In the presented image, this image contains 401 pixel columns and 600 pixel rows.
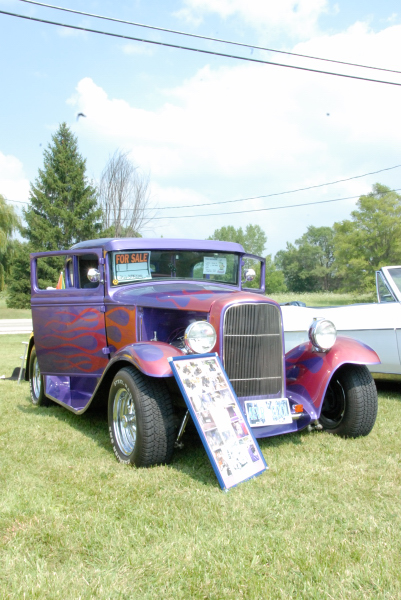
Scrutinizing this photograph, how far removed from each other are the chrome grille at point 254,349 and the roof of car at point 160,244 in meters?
1.43

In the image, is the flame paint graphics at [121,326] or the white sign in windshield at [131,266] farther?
the white sign in windshield at [131,266]

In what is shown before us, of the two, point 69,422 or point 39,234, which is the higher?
point 39,234

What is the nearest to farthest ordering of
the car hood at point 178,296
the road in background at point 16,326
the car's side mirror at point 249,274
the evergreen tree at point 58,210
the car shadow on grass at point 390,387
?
1. the car hood at point 178,296
2. the car's side mirror at point 249,274
3. the car shadow on grass at point 390,387
4. the road in background at point 16,326
5. the evergreen tree at point 58,210

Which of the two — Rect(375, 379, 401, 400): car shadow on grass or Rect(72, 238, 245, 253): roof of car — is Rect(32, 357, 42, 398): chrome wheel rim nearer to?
Rect(72, 238, 245, 253): roof of car

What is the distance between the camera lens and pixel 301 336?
20.2ft

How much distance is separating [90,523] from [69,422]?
2.60m

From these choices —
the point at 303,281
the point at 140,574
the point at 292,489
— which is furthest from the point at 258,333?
the point at 303,281

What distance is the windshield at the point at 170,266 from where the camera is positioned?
495cm

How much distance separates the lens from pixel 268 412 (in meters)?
3.88

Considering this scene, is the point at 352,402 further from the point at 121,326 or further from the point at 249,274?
the point at 121,326

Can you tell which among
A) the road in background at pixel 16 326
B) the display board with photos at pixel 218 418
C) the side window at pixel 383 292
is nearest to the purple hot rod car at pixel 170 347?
the display board with photos at pixel 218 418

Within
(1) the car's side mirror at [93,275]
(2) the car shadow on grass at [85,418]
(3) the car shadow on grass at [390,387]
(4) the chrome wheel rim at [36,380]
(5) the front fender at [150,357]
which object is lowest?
(3) the car shadow on grass at [390,387]

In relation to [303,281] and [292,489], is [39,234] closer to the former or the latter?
[292,489]

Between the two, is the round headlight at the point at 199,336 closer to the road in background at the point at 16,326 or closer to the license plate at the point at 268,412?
the license plate at the point at 268,412
